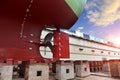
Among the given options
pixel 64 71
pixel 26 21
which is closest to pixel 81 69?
pixel 64 71

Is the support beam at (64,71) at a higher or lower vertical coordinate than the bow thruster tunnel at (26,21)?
lower

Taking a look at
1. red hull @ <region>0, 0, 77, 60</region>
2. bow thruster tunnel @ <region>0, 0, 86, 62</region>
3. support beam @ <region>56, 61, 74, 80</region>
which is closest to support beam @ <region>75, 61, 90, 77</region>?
support beam @ <region>56, 61, 74, 80</region>

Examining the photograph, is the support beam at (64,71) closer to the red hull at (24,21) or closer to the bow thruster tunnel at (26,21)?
the bow thruster tunnel at (26,21)

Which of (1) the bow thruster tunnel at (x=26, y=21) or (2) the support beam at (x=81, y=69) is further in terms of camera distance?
(2) the support beam at (x=81, y=69)

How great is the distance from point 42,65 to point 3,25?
4285 mm

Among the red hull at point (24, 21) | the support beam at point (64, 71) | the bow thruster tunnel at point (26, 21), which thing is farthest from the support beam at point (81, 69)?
the red hull at point (24, 21)

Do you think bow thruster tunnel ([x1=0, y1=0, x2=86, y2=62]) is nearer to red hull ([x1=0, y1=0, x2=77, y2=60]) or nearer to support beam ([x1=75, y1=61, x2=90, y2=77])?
red hull ([x1=0, y1=0, x2=77, y2=60])

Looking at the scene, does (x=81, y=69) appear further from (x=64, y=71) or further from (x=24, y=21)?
(x=24, y=21)

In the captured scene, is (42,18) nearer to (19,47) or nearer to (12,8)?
(12,8)

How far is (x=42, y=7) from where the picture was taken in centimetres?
420

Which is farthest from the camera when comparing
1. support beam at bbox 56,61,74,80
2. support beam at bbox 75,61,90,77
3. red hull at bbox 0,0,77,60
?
support beam at bbox 75,61,90,77

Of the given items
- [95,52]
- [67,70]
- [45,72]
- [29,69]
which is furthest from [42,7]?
[95,52]

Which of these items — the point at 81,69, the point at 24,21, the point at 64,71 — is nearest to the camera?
the point at 24,21

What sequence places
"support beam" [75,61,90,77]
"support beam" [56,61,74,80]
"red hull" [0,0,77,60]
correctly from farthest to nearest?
"support beam" [75,61,90,77] < "support beam" [56,61,74,80] < "red hull" [0,0,77,60]
